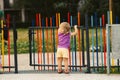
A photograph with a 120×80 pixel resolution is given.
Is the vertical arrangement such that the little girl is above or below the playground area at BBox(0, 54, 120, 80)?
above

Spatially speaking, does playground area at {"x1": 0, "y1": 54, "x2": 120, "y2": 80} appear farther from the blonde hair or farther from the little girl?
the blonde hair

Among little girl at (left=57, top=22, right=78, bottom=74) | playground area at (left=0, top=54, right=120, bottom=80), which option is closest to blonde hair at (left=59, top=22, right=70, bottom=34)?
little girl at (left=57, top=22, right=78, bottom=74)

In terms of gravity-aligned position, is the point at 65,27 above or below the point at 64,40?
above

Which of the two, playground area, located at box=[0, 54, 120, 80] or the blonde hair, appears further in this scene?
the blonde hair
